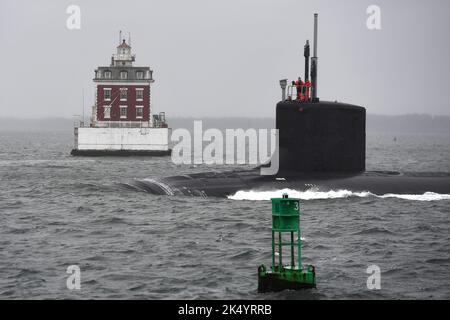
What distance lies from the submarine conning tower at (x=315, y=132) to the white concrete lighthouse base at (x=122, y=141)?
50.4 metres

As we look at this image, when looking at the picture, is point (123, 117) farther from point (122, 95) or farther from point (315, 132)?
point (315, 132)

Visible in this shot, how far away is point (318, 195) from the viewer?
1344 inches

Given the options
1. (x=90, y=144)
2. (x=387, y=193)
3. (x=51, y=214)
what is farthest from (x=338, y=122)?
(x=90, y=144)

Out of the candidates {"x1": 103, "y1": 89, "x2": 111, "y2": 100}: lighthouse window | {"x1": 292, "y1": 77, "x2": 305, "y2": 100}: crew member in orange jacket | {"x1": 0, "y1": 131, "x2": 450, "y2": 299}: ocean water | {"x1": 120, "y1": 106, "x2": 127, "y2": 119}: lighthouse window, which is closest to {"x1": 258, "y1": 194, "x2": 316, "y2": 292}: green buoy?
{"x1": 0, "y1": 131, "x2": 450, "y2": 299}: ocean water

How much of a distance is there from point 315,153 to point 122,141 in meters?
52.0

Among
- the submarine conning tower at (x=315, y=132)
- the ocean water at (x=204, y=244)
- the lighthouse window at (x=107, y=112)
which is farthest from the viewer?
the lighthouse window at (x=107, y=112)

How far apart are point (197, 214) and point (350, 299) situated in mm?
13020

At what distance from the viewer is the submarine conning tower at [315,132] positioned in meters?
33.3

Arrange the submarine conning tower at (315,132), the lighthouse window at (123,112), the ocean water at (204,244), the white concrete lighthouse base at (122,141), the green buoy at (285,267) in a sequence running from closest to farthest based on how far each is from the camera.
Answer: the green buoy at (285,267), the ocean water at (204,244), the submarine conning tower at (315,132), the white concrete lighthouse base at (122,141), the lighthouse window at (123,112)

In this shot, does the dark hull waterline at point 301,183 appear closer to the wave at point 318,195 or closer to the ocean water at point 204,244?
the wave at point 318,195

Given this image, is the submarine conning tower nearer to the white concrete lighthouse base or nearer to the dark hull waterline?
the dark hull waterline

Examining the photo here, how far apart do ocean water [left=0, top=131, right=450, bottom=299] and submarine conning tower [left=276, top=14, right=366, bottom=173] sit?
4.28 ft

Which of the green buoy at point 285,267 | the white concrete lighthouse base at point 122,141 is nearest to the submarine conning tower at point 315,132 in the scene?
the green buoy at point 285,267

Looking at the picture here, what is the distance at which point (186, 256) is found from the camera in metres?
24.2
